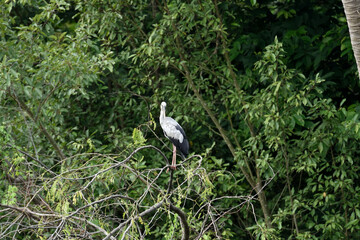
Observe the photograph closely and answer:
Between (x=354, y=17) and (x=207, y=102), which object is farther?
(x=207, y=102)

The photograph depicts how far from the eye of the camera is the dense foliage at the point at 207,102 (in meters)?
6.23

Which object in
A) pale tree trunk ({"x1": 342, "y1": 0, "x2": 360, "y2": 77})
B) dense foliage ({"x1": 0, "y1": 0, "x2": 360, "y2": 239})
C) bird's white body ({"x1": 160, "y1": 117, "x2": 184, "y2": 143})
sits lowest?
dense foliage ({"x1": 0, "y1": 0, "x2": 360, "y2": 239})

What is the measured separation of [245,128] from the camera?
22.7 ft

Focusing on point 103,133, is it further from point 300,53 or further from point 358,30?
point 358,30

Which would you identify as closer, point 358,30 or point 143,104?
point 358,30

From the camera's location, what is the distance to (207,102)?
7121 mm

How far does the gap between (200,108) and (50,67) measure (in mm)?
1749

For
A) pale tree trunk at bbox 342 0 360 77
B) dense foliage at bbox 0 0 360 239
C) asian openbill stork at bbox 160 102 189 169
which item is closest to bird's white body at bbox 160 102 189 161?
asian openbill stork at bbox 160 102 189 169

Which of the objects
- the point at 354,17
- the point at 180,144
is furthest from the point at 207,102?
the point at 354,17

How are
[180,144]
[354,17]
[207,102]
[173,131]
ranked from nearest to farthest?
[354,17]
[173,131]
[180,144]
[207,102]

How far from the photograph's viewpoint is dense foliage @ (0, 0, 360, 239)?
6234 millimetres

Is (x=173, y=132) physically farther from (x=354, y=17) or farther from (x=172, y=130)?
(x=354, y=17)

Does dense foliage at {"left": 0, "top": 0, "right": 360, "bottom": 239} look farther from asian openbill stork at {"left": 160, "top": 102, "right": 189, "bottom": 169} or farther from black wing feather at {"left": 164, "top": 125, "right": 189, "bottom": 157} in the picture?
asian openbill stork at {"left": 160, "top": 102, "right": 189, "bottom": 169}

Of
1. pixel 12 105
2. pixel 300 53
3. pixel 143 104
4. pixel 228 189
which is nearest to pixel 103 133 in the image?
pixel 143 104
